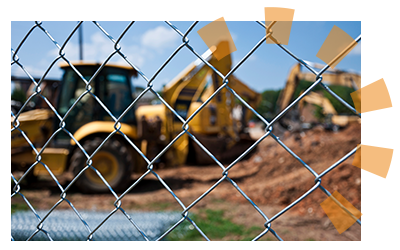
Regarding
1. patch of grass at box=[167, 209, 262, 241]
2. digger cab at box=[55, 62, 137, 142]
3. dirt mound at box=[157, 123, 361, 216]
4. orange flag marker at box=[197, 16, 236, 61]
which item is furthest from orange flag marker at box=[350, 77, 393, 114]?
digger cab at box=[55, 62, 137, 142]

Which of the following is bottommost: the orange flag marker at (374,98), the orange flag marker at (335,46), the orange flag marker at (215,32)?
the orange flag marker at (374,98)

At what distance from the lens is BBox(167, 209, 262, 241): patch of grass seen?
9.32ft

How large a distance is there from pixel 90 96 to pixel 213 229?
3.25 m

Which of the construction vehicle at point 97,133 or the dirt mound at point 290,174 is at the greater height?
the construction vehicle at point 97,133

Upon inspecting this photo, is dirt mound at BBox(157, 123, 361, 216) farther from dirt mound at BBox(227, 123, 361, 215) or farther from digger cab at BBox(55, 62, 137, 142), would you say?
digger cab at BBox(55, 62, 137, 142)

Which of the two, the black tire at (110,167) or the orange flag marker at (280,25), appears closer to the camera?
the orange flag marker at (280,25)

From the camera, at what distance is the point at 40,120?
445 centimetres

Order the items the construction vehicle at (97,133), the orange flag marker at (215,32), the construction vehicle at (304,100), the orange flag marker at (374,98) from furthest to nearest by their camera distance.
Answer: the construction vehicle at (304,100)
the construction vehicle at (97,133)
the orange flag marker at (215,32)
the orange flag marker at (374,98)

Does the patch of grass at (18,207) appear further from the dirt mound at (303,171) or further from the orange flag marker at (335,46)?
the orange flag marker at (335,46)

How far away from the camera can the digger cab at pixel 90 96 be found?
186 inches

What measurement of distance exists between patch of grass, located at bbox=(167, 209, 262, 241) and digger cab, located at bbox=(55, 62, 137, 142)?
8.21 ft

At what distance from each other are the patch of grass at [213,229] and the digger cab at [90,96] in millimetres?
2502

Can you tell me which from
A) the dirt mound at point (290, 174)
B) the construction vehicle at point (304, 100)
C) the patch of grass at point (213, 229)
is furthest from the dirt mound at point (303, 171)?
the patch of grass at point (213, 229)
